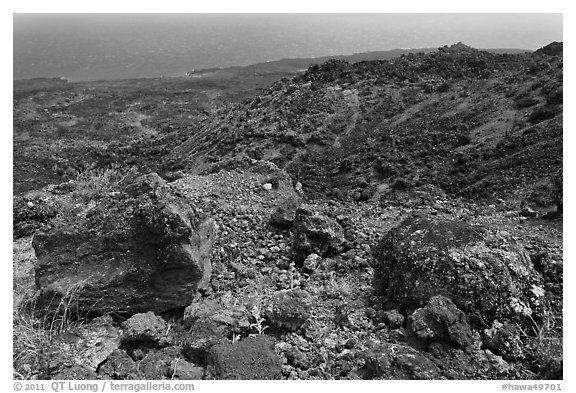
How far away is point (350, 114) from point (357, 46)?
45.5m

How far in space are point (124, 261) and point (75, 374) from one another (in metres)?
1.66

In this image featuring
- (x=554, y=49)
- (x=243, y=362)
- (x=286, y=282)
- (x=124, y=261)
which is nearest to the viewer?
(x=243, y=362)

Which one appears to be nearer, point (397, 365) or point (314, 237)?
point (397, 365)

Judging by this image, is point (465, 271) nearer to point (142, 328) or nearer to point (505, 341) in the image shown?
point (505, 341)

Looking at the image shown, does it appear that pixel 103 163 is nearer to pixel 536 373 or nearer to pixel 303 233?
pixel 303 233

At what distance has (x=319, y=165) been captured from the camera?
1603 cm

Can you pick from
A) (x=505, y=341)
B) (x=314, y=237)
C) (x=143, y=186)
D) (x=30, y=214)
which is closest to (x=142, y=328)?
(x=143, y=186)

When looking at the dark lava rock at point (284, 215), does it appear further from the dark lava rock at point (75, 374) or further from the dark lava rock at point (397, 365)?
the dark lava rock at point (75, 374)

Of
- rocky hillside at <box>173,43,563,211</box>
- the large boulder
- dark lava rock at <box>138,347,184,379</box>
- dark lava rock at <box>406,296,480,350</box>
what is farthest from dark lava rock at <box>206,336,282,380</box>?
rocky hillside at <box>173,43,563,211</box>

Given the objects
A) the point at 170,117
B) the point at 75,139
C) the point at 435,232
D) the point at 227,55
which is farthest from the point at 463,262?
the point at 227,55

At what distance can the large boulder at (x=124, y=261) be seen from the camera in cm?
598

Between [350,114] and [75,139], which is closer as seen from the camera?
[350,114]

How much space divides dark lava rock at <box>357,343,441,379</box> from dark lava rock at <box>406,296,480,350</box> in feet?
1.13

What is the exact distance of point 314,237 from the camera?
789 centimetres
